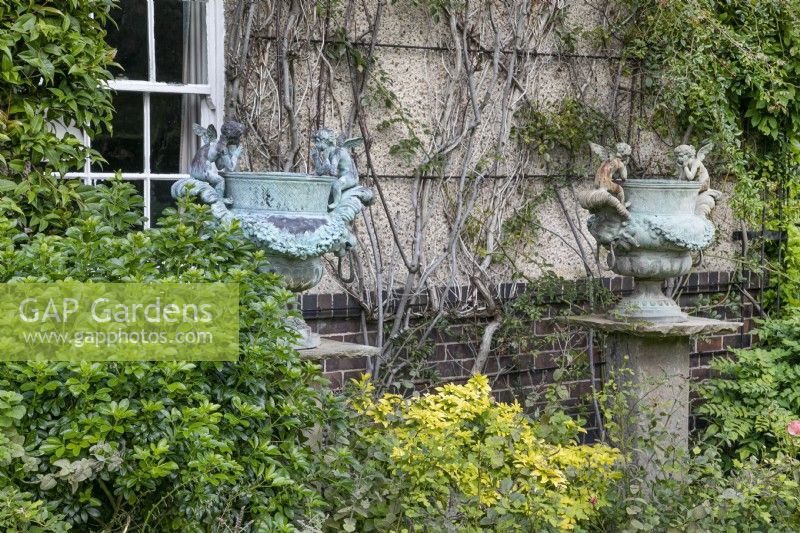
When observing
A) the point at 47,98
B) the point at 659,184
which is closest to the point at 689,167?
the point at 659,184

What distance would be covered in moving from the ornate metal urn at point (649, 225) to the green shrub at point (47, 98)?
2421mm

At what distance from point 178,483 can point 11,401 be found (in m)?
0.56

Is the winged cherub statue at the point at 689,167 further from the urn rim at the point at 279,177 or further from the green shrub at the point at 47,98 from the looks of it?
the green shrub at the point at 47,98

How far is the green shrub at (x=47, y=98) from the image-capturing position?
4.59 m

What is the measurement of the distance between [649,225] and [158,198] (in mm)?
2400

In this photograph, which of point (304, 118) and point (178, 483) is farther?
point (304, 118)

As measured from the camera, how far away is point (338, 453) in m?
3.88

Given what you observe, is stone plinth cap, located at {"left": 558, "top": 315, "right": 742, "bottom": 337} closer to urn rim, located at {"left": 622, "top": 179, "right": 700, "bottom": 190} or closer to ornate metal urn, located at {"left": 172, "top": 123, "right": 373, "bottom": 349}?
urn rim, located at {"left": 622, "top": 179, "right": 700, "bottom": 190}

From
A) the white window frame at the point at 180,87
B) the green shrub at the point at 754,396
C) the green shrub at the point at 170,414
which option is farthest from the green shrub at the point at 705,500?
the white window frame at the point at 180,87

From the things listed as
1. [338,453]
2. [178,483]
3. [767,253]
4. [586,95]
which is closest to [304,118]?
[586,95]

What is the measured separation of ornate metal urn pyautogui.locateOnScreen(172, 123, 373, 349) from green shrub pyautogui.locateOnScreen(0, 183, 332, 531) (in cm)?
23

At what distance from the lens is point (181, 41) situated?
5.52m

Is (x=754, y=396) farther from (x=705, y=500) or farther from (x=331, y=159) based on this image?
(x=331, y=159)

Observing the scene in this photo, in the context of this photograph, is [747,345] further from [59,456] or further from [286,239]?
[59,456]
